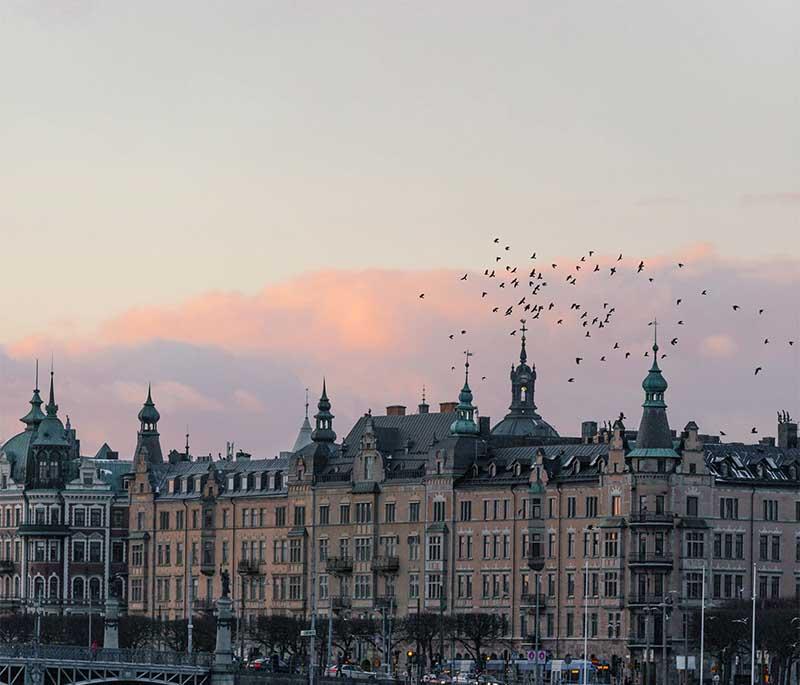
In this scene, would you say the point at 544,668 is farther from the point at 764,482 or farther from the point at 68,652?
the point at 68,652

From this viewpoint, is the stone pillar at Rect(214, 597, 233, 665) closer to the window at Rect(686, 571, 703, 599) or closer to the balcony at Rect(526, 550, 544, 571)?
the window at Rect(686, 571, 703, 599)

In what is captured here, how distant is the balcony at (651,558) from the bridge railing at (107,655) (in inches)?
1164

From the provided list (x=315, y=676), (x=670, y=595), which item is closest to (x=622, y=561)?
(x=670, y=595)

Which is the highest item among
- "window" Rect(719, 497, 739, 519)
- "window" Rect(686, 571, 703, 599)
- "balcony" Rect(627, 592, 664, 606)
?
"window" Rect(719, 497, 739, 519)

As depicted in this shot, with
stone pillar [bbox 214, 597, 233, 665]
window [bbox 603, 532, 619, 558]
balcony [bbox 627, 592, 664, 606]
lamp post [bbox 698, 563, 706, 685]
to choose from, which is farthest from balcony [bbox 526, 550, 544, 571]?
stone pillar [bbox 214, 597, 233, 665]

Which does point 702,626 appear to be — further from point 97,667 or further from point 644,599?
point 97,667

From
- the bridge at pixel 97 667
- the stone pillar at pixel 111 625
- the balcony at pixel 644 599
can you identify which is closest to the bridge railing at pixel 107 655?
the bridge at pixel 97 667

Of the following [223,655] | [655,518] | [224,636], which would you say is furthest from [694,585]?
A: [223,655]

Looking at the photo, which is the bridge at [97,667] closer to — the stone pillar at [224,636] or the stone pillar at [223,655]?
the stone pillar at [223,655]

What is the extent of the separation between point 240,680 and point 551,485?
105 ft

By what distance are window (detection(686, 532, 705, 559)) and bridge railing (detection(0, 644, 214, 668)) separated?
32299 millimetres

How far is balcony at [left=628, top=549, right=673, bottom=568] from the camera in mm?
189250

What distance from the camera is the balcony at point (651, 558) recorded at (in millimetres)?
189250

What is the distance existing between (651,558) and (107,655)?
129 feet
